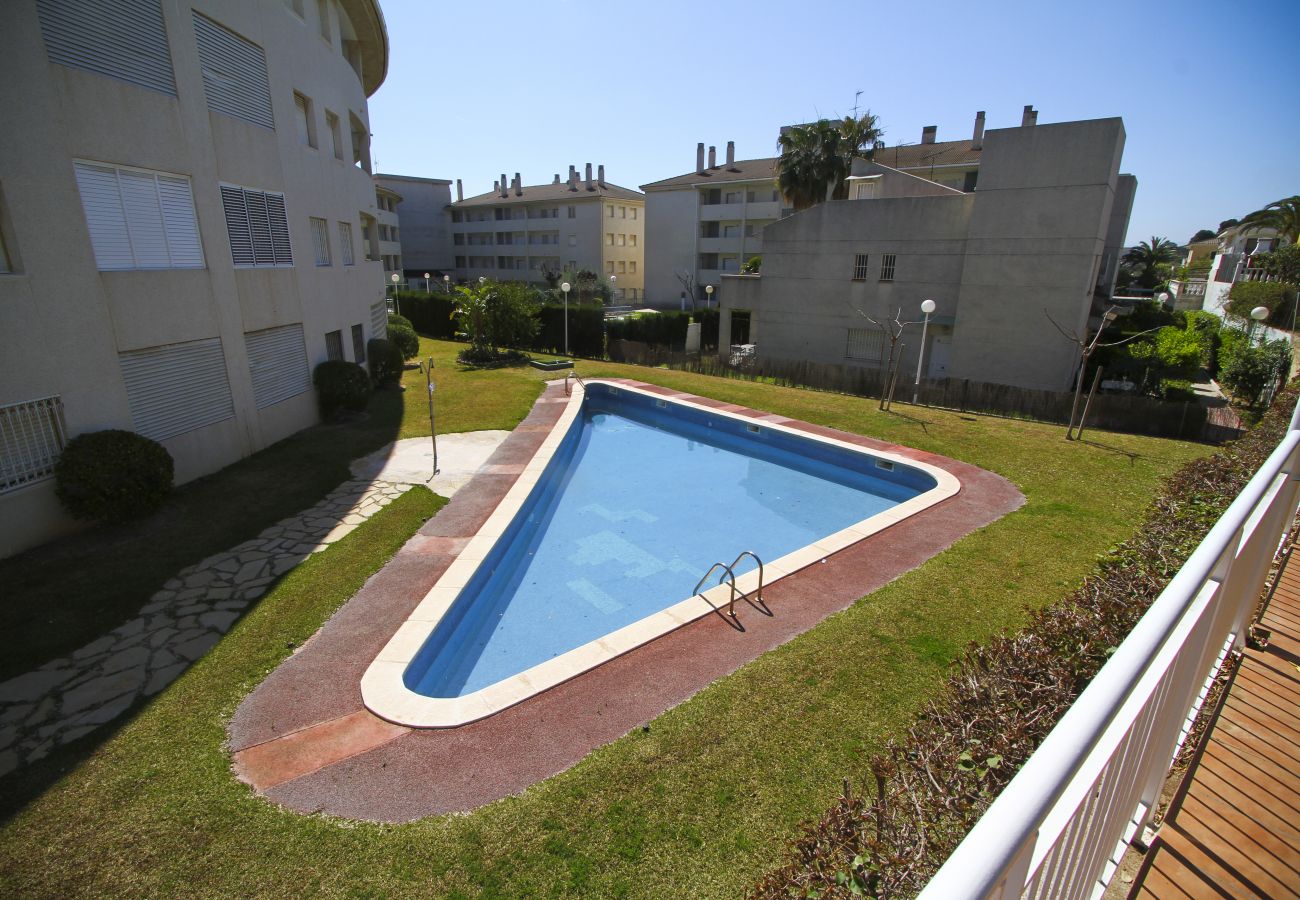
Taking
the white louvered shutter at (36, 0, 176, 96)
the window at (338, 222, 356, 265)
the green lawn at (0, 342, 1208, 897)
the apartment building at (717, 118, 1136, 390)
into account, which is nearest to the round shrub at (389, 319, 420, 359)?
the window at (338, 222, 356, 265)

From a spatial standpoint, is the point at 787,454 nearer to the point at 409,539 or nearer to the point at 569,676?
the point at 409,539

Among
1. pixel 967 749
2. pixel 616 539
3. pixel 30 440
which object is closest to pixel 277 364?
pixel 30 440

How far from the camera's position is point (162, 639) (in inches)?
277

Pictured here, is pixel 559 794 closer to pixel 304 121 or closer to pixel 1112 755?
pixel 1112 755

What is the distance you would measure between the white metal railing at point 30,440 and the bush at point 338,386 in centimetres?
636

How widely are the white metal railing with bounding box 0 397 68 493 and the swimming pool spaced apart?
6135 mm

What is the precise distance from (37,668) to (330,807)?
14.2 feet

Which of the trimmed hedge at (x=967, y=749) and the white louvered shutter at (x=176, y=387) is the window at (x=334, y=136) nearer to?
the white louvered shutter at (x=176, y=387)

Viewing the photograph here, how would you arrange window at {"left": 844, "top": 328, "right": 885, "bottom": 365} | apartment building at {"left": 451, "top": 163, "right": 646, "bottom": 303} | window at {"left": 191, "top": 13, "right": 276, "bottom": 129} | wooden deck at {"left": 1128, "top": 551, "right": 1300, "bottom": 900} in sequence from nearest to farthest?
1. wooden deck at {"left": 1128, "top": 551, "right": 1300, "bottom": 900}
2. window at {"left": 191, "top": 13, "right": 276, "bottom": 129}
3. window at {"left": 844, "top": 328, "right": 885, "bottom": 365}
4. apartment building at {"left": 451, "top": 163, "right": 646, "bottom": 303}

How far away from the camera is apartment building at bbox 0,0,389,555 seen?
27.7 feet

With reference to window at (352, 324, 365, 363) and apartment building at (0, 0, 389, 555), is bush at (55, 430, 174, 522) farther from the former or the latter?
window at (352, 324, 365, 363)

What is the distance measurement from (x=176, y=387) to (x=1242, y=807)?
46.1 ft

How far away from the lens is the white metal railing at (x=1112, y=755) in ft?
4.08

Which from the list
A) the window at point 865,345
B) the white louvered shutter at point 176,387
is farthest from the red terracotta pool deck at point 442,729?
the window at point 865,345
